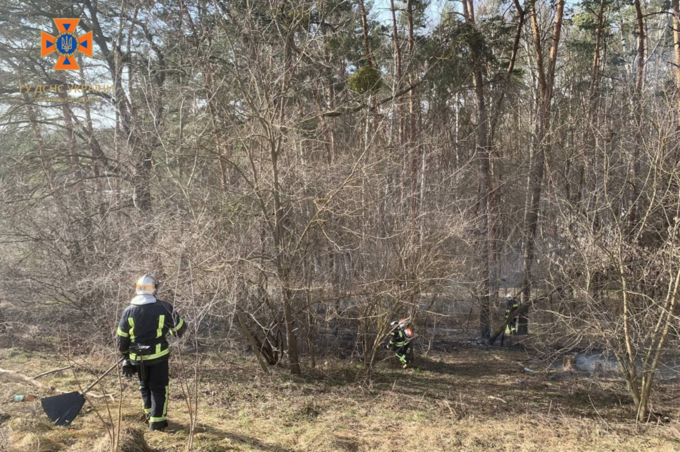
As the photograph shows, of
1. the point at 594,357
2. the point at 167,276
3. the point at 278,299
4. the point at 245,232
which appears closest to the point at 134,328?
the point at 167,276

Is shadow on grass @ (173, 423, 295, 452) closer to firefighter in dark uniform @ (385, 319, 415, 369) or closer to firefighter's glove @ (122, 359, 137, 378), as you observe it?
firefighter's glove @ (122, 359, 137, 378)

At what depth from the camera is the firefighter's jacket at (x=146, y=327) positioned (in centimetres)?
475

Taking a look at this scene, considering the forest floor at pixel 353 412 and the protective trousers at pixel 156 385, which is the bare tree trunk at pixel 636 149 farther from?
the protective trousers at pixel 156 385

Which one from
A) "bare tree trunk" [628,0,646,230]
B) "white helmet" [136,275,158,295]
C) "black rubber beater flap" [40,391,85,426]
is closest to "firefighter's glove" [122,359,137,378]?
"black rubber beater flap" [40,391,85,426]

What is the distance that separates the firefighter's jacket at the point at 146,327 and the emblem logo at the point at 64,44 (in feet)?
30.5

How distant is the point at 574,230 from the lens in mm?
8258

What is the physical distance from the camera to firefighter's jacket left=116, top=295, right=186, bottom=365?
475 centimetres

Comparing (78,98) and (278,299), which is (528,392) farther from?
(78,98)

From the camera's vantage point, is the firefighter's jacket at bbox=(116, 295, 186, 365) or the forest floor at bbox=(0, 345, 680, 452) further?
the forest floor at bbox=(0, 345, 680, 452)

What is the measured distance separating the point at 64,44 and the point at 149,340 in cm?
1012

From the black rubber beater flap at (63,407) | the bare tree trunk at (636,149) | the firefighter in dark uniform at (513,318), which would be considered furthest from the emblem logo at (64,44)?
the firefighter in dark uniform at (513,318)

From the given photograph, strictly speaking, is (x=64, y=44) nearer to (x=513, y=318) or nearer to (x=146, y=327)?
(x=146, y=327)

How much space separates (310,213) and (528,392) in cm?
522

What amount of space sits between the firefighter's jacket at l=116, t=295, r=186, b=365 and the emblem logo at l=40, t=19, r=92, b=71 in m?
9.29
